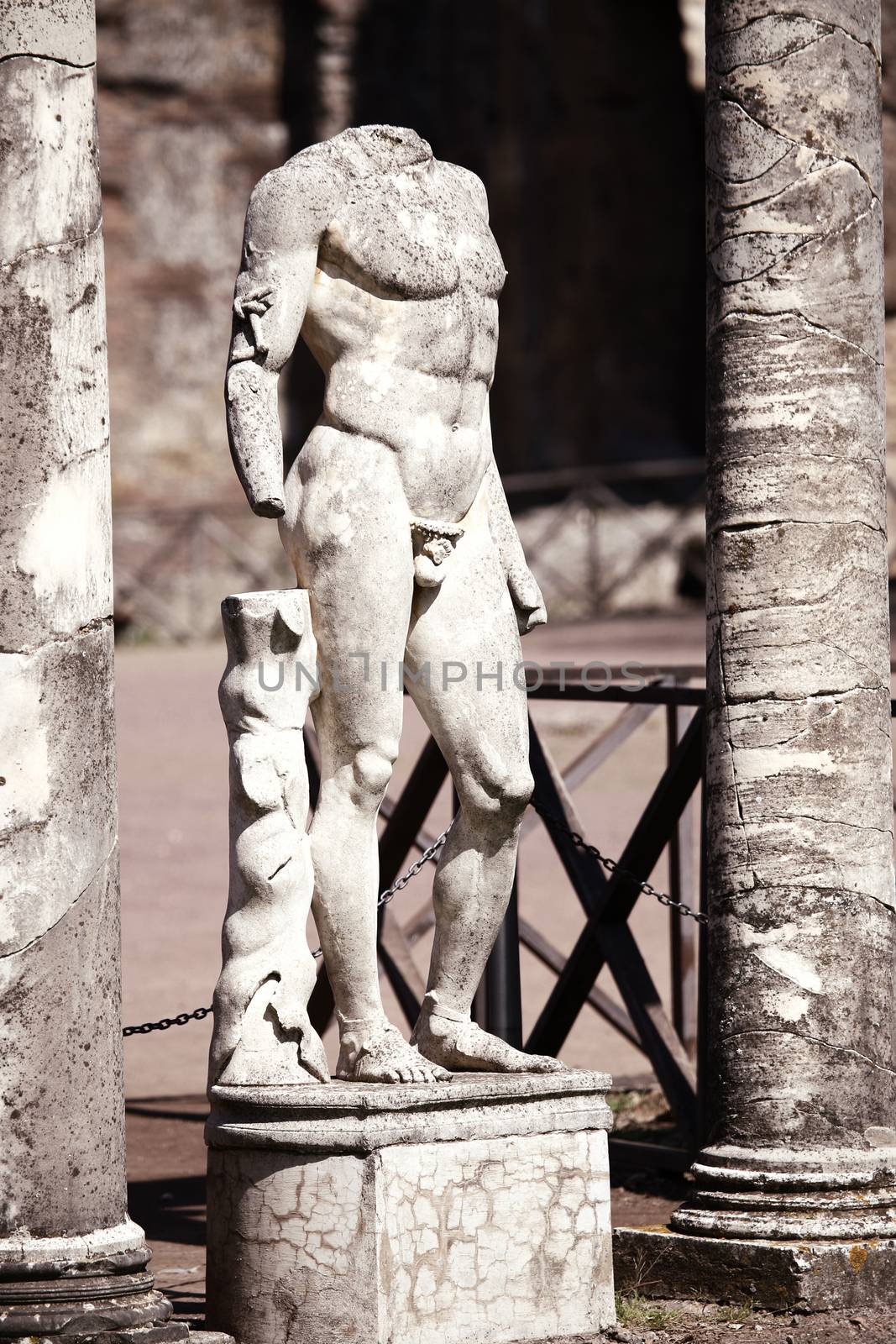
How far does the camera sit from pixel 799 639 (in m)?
5.29

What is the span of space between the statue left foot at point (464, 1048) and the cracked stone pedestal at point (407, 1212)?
133 mm

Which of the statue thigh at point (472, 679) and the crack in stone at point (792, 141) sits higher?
the crack in stone at point (792, 141)

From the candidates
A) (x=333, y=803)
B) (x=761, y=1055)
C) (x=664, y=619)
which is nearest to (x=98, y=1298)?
(x=333, y=803)

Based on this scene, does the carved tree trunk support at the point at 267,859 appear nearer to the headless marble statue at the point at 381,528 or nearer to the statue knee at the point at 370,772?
the headless marble statue at the point at 381,528

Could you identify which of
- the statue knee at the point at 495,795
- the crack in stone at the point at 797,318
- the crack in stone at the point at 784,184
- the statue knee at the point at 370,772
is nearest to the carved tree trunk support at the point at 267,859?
the statue knee at the point at 370,772

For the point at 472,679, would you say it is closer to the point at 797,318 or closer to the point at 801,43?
the point at 797,318

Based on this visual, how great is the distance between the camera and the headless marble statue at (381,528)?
4758 millimetres

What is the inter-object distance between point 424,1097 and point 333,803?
2.25 ft

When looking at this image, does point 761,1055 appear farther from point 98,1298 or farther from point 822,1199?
point 98,1298

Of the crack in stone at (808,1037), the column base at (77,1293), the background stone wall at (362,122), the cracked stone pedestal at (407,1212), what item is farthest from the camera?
the background stone wall at (362,122)

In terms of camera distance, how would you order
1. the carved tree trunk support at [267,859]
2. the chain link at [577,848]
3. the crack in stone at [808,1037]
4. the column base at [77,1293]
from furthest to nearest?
1. the chain link at [577,848]
2. the crack in stone at [808,1037]
3. the carved tree trunk support at [267,859]
4. the column base at [77,1293]

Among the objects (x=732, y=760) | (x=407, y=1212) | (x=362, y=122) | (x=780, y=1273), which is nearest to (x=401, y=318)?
(x=732, y=760)

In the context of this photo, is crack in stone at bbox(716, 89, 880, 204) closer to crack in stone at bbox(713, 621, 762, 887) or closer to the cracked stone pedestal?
crack in stone at bbox(713, 621, 762, 887)

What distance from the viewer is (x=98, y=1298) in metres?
4.29
